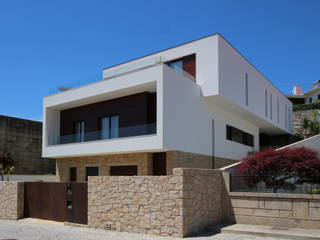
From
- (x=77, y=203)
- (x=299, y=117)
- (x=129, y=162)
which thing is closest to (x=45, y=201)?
(x=77, y=203)

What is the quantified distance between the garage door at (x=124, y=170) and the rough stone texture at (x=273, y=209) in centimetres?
758

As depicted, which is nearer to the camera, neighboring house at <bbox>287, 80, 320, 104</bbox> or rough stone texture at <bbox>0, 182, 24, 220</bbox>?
rough stone texture at <bbox>0, 182, 24, 220</bbox>

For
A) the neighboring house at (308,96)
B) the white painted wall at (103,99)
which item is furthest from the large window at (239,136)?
the neighboring house at (308,96)

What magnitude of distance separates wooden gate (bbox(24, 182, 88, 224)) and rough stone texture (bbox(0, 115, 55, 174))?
10.1 meters

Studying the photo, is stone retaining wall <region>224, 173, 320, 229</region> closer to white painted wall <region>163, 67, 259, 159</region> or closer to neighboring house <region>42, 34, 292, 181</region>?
neighboring house <region>42, 34, 292, 181</region>

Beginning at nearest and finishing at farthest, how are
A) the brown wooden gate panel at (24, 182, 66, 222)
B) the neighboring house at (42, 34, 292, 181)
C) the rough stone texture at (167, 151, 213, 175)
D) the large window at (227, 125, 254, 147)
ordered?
the brown wooden gate panel at (24, 182, 66, 222) < the rough stone texture at (167, 151, 213, 175) < the neighboring house at (42, 34, 292, 181) < the large window at (227, 125, 254, 147)

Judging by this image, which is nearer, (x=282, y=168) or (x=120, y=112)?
(x=282, y=168)

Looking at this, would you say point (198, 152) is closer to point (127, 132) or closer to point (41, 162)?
point (127, 132)

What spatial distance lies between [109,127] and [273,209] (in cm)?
1192

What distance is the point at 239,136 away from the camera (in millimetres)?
25016

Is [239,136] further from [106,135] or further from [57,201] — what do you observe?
[57,201]

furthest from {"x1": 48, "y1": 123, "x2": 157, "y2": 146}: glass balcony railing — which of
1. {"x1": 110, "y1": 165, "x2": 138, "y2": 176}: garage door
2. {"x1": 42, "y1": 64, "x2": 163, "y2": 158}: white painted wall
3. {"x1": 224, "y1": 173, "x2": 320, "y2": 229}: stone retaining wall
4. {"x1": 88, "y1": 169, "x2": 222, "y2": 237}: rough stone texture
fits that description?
{"x1": 224, "y1": 173, "x2": 320, "y2": 229}: stone retaining wall

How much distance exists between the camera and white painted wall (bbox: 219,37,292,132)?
19328 mm

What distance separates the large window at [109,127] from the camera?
19.2 m
